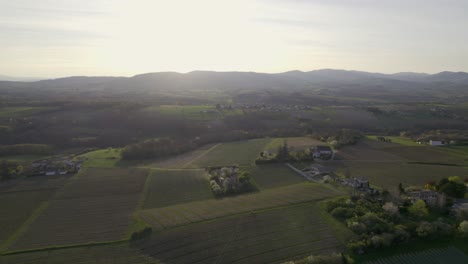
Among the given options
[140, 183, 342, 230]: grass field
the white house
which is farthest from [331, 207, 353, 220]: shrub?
the white house

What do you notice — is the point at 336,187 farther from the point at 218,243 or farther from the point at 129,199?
the point at 129,199

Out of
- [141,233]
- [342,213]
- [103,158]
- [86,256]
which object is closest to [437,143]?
[342,213]

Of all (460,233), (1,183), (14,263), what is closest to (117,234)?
(14,263)

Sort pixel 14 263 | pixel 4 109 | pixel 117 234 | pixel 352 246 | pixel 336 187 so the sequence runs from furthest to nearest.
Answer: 1. pixel 4 109
2. pixel 336 187
3. pixel 117 234
4. pixel 352 246
5. pixel 14 263

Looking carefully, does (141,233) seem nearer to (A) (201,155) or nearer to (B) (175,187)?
(B) (175,187)

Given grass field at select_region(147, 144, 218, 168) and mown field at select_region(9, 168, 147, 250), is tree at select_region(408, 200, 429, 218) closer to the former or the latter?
mown field at select_region(9, 168, 147, 250)

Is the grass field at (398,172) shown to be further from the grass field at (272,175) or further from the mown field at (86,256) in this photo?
the mown field at (86,256)
